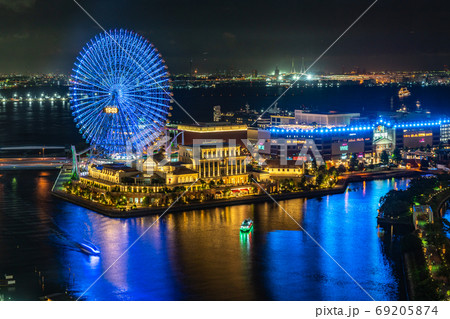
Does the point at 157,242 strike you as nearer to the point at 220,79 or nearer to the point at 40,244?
the point at 40,244

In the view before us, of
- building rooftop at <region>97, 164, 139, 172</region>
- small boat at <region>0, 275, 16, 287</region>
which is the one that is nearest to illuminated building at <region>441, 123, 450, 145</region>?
building rooftop at <region>97, 164, 139, 172</region>

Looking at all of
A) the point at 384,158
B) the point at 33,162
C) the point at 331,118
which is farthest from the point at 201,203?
the point at 331,118

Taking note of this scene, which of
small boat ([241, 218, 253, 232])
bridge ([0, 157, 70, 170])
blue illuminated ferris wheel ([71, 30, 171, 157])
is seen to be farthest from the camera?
bridge ([0, 157, 70, 170])

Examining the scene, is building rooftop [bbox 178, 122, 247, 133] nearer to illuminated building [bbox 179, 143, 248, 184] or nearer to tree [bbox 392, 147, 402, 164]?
illuminated building [bbox 179, 143, 248, 184]

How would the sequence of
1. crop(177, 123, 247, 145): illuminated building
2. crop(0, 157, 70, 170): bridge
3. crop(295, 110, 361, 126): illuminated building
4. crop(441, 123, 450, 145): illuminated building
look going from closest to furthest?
1. crop(177, 123, 247, 145): illuminated building
2. crop(0, 157, 70, 170): bridge
3. crop(295, 110, 361, 126): illuminated building
4. crop(441, 123, 450, 145): illuminated building

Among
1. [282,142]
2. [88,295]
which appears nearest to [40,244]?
[88,295]

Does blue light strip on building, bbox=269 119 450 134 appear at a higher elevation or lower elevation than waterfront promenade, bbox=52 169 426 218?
higher

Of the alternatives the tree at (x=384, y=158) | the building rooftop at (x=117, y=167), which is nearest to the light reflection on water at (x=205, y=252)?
the building rooftop at (x=117, y=167)

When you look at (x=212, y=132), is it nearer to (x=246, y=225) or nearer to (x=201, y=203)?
(x=201, y=203)

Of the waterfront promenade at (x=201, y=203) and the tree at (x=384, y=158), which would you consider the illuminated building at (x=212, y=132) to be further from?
the tree at (x=384, y=158)
